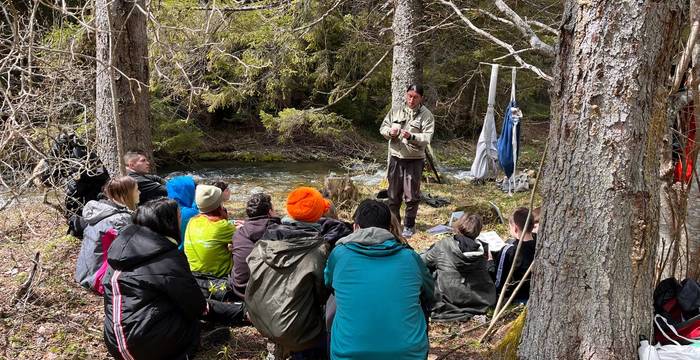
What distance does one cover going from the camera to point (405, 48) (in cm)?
811

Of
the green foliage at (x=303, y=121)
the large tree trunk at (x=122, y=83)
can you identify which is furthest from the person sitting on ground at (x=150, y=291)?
the green foliage at (x=303, y=121)

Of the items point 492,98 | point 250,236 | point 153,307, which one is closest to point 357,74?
point 492,98

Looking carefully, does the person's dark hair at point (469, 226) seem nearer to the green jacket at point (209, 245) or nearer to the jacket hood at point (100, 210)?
the green jacket at point (209, 245)

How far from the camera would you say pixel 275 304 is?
10.5 ft

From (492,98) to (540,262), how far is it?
605cm

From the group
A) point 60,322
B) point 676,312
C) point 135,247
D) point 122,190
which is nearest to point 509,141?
point 676,312

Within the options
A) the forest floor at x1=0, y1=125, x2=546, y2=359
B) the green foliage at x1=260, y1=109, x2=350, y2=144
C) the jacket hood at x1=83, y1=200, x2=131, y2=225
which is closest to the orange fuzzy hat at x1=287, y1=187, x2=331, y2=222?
the forest floor at x1=0, y1=125, x2=546, y2=359

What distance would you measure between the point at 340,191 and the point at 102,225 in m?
3.90

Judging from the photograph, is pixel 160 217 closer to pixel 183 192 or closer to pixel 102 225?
pixel 102 225

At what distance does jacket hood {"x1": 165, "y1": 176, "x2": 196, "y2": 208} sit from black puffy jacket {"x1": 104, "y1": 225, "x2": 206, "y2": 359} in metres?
1.69

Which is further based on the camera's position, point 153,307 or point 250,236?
point 250,236

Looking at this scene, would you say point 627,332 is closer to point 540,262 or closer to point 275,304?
point 540,262

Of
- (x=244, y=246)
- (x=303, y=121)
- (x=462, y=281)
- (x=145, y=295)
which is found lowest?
(x=462, y=281)

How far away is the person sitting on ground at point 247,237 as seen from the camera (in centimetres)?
385
